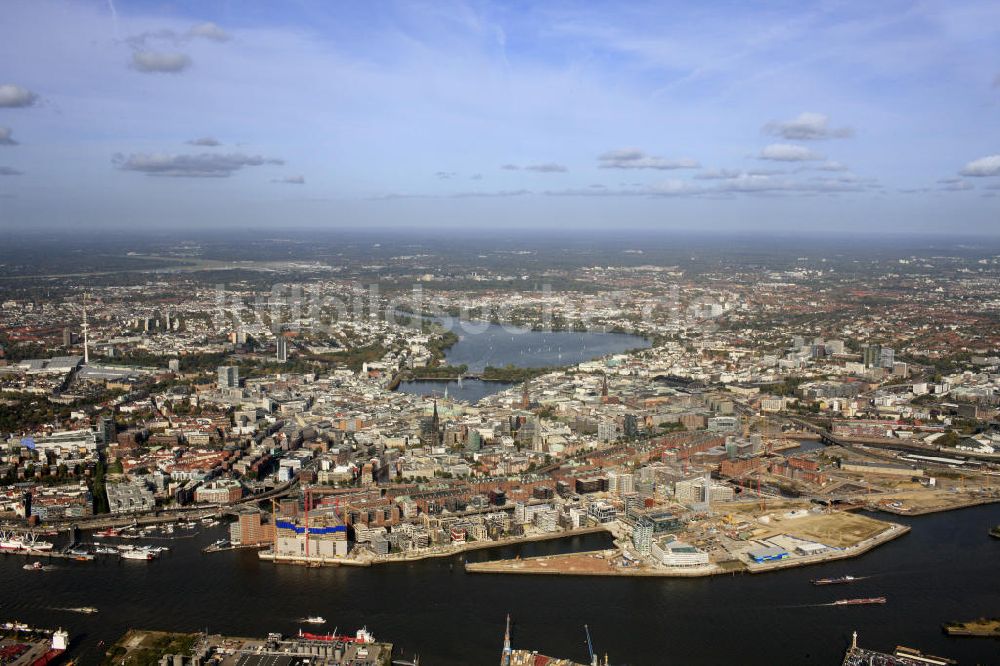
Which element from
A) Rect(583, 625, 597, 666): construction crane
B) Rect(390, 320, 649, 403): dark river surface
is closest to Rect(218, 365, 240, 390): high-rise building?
Rect(390, 320, 649, 403): dark river surface

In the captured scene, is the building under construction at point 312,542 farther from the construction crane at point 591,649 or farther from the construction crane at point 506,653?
the construction crane at point 591,649

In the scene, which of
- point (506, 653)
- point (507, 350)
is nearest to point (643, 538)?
point (506, 653)

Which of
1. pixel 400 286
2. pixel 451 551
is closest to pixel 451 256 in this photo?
pixel 400 286

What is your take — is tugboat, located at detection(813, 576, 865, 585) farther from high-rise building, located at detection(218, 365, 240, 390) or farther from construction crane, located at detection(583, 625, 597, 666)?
high-rise building, located at detection(218, 365, 240, 390)

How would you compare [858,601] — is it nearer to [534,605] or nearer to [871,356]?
[534,605]

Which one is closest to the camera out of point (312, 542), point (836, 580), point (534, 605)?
point (534, 605)
